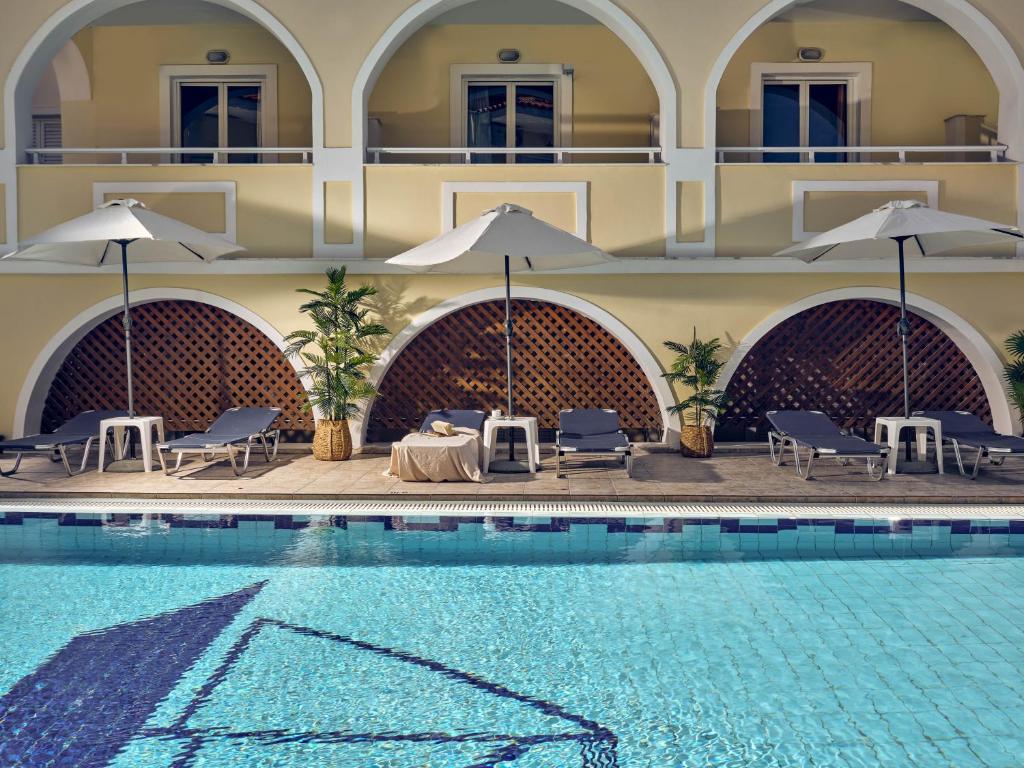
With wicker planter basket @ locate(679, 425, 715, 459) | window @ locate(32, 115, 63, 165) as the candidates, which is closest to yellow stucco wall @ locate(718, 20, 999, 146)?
wicker planter basket @ locate(679, 425, 715, 459)

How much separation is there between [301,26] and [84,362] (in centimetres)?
455

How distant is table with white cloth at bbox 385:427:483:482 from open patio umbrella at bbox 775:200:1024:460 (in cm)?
381

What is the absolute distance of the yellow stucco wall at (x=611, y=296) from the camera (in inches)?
371

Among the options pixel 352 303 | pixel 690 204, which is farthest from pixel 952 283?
pixel 352 303

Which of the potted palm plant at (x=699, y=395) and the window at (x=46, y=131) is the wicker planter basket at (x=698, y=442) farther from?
the window at (x=46, y=131)

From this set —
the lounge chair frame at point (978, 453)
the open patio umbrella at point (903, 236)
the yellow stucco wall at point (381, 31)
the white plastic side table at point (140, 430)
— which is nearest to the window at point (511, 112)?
the yellow stucco wall at point (381, 31)

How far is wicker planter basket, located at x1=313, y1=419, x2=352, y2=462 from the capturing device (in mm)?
8727

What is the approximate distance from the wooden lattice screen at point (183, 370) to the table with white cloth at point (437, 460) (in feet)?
9.43

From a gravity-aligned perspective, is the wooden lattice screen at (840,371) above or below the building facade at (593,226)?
below

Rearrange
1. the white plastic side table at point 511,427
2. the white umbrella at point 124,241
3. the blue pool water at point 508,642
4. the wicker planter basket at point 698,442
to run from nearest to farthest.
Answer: the blue pool water at point 508,642, the white umbrella at point 124,241, the white plastic side table at point 511,427, the wicker planter basket at point 698,442

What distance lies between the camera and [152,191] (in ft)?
31.3

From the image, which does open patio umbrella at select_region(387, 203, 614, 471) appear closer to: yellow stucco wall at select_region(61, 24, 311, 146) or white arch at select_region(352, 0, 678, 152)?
white arch at select_region(352, 0, 678, 152)

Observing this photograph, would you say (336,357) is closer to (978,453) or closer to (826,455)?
(826,455)

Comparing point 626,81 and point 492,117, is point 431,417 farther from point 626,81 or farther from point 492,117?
point 626,81
